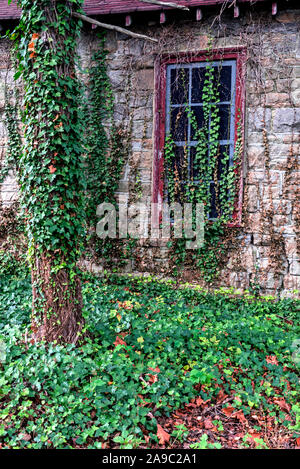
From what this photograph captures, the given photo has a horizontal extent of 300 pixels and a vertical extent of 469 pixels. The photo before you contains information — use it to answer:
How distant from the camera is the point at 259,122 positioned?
4.85m

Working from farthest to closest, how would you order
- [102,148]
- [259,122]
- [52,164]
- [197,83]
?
[102,148] → [197,83] → [259,122] → [52,164]

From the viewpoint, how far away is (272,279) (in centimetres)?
495

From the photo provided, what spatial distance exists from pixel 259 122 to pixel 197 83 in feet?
3.43

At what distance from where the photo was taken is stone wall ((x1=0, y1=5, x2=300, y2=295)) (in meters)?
4.74

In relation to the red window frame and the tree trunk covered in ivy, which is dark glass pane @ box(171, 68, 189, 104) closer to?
the red window frame

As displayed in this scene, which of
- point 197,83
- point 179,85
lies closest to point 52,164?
point 179,85

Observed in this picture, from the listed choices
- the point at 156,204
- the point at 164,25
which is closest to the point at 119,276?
the point at 156,204

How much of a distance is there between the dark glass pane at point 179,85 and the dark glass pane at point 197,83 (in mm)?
97

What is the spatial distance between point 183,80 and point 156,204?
1779 millimetres

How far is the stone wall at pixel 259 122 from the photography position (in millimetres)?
4738

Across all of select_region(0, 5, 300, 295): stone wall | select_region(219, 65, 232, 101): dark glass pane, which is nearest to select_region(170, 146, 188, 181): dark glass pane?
select_region(0, 5, 300, 295): stone wall

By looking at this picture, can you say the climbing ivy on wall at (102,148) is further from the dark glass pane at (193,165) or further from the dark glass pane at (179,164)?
the dark glass pane at (193,165)

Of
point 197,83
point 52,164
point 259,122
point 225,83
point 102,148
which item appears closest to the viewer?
point 52,164

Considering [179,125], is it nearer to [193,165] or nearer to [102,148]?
[193,165]
